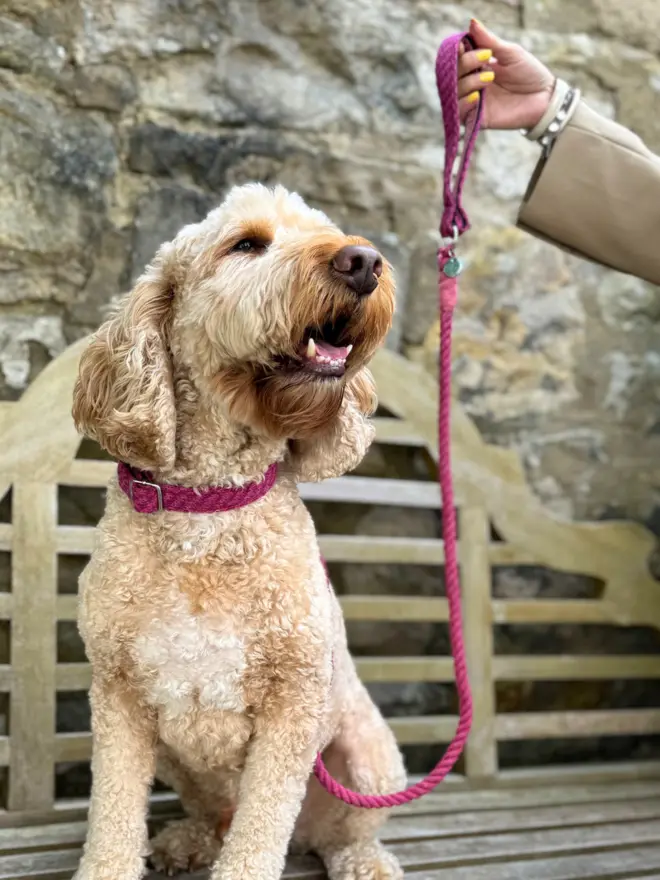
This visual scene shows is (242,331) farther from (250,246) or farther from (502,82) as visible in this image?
(502,82)

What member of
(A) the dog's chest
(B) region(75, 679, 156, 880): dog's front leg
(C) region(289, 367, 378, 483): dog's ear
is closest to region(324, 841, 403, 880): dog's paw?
(B) region(75, 679, 156, 880): dog's front leg

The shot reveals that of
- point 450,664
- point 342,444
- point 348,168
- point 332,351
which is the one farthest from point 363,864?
point 348,168

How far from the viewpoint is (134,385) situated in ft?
3.67

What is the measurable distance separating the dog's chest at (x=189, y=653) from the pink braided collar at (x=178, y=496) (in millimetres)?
130

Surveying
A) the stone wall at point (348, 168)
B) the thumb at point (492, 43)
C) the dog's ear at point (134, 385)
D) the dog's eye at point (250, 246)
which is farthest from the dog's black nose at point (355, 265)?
the stone wall at point (348, 168)

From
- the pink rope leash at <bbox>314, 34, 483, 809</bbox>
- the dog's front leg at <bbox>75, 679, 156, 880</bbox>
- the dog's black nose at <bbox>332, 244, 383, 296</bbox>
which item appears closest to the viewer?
the dog's black nose at <bbox>332, 244, 383, 296</bbox>

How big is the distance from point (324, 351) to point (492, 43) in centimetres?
71

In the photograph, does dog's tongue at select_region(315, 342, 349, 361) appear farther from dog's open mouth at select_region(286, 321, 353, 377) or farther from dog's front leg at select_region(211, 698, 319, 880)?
dog's front leg at select_region(211, 698, 319, 880)

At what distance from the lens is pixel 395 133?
2.11 metres

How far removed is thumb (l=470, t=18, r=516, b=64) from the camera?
4.62 feet

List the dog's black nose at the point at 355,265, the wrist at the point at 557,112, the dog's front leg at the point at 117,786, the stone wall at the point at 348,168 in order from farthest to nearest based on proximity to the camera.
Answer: the stone wall at the point at 348,168 < the wrist at the point at 557,112 < the dog's front leg at the point at 117,786 < the dog's black nose at the point at 355,265

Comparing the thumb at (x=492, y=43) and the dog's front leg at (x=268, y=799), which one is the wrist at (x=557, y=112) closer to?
the thumb at (x=492, y=43)

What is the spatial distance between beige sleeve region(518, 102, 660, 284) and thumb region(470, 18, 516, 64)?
0.16 m

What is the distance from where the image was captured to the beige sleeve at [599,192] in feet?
4.95
